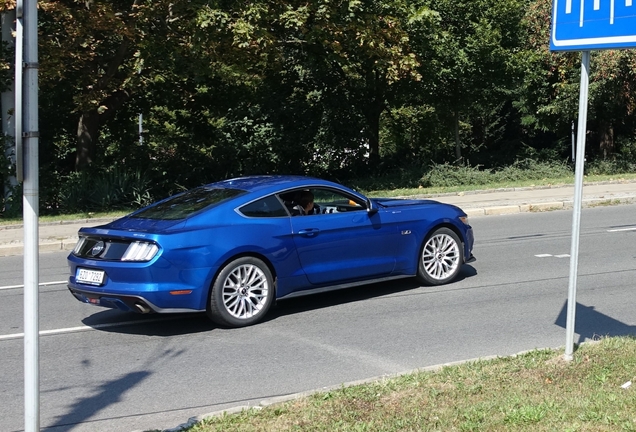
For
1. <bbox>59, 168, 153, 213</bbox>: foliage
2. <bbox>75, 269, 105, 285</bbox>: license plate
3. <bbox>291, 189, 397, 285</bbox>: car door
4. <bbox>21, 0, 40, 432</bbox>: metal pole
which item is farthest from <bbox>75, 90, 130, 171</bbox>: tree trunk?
<bbox>21, 0, 40, 432</bbox>: metal pole

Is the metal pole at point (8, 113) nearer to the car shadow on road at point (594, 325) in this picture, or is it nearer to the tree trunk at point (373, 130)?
the tree trunk at point (373, 130)

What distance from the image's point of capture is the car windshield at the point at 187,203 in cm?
825

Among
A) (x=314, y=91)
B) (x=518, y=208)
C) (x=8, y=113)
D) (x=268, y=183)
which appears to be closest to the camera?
(x=268, y=183)

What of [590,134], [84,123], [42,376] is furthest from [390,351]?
[590,134]

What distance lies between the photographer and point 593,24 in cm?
577

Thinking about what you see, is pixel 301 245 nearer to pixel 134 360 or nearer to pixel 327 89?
pixel 134 360

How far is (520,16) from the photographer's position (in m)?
27.6

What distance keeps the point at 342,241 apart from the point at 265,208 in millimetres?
946

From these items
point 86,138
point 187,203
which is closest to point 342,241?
point 187,203

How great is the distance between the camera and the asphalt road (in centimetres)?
599

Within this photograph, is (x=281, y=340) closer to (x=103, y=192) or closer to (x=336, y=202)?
(x=336, y=202)

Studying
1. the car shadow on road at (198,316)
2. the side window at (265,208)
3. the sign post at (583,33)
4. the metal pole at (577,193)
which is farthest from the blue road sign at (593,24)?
the car shadow on road at (198,316)

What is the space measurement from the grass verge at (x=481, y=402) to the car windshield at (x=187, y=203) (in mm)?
3307

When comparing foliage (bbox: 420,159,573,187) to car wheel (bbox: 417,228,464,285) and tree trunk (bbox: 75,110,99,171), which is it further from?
car wheel (bbox: 417,228,464,285)
